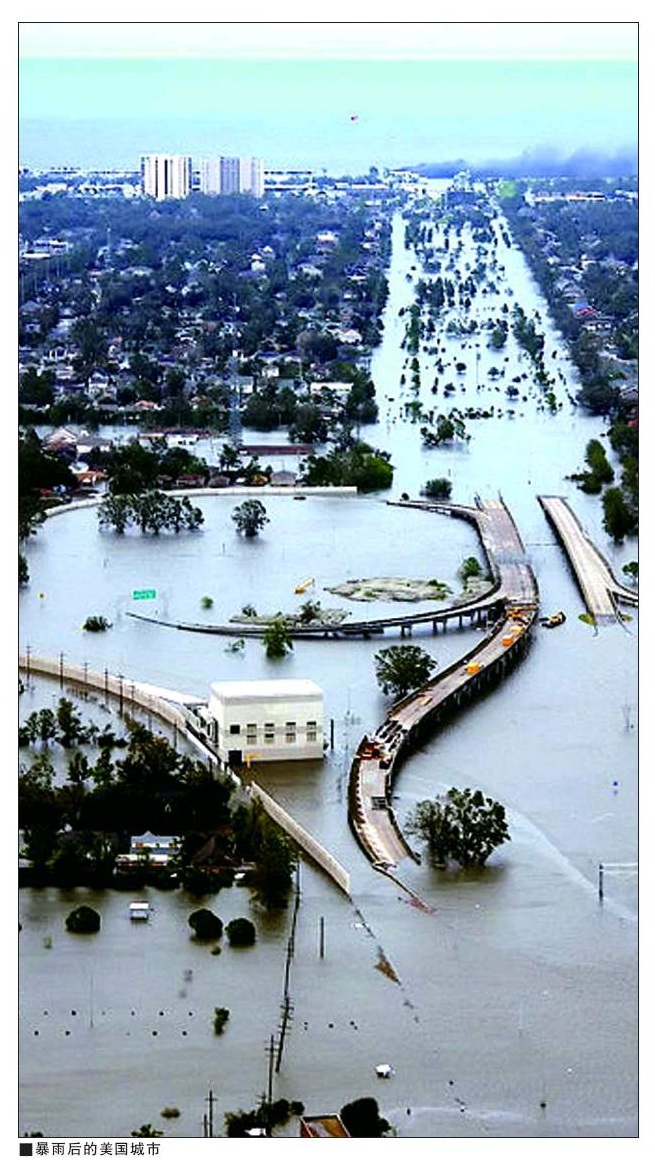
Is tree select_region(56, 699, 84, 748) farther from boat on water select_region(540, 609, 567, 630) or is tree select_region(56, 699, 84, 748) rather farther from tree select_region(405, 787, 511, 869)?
boat on water select_region(540, 609, 567, 630)

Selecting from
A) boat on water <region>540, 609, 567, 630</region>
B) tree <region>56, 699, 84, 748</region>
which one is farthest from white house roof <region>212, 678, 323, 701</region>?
boat on water <region>540, 609, 567, 630</region>

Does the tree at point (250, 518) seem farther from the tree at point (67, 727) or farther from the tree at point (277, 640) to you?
the tree at point (67, 727)

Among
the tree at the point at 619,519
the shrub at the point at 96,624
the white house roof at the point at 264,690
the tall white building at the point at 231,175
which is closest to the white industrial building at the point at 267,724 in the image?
the white house roof at the point at 264,690

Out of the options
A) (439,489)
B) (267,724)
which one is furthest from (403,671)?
(439,489)

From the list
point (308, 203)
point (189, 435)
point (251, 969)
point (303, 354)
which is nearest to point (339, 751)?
point (251, 969)

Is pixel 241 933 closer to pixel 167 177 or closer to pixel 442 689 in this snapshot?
pixel 442 689

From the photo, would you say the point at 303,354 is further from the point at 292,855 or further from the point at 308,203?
the point at 292,855
